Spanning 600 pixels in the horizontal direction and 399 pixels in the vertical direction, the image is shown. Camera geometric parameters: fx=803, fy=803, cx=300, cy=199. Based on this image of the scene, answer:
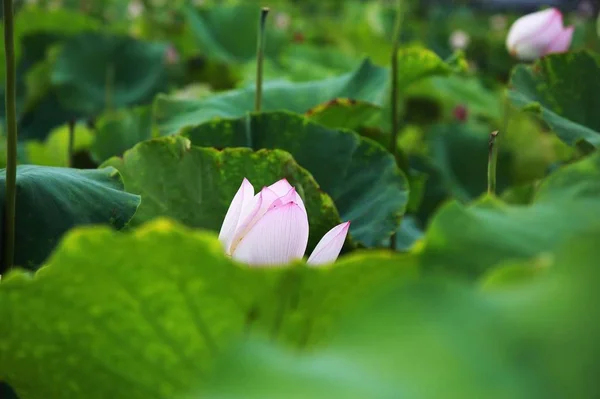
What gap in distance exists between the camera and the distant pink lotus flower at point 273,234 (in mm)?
502

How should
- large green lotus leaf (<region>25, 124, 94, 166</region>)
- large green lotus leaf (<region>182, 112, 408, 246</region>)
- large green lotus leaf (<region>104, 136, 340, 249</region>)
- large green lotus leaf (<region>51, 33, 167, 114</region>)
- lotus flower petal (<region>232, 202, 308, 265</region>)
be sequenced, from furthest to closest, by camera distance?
large green lotus leaf (<region>51, 33, 167, 114</region>) → large green lotus leaf (<region>25, 124, 94, 166</region>) → large green lotus leaf (<region>182, 112, 408, 246</region>) → large green lotus leaf (<region>104, 136, 340, 249</region>) → lotus flower petal (<region>232, 202, 308, 265</region>)

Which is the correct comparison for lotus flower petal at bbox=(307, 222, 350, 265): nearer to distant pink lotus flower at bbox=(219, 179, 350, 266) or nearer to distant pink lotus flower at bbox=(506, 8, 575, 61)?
distant pink lotus flower at bbox=(219, 179, 350, 266)

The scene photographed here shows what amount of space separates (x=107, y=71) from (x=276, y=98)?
117cm

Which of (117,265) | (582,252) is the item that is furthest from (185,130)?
(582,252)

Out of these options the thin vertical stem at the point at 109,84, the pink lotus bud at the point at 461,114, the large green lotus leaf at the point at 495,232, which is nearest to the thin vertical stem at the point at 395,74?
the large green lotus leaf at the point at 495,232

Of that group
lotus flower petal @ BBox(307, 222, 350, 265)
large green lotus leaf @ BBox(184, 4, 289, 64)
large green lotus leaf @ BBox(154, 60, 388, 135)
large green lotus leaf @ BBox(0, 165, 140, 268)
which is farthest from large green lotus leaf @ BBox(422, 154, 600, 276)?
large green lotus leaf @ BBox(184, 4, 289, 64)

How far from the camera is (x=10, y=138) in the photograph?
550mm

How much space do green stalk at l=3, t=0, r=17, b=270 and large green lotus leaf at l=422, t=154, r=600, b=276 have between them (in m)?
0.33

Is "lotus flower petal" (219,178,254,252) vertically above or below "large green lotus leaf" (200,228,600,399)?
below

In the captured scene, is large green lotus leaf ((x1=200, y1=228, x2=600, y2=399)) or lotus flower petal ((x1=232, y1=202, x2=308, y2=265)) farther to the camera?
lotus flower petal ((x1=232, y1=202, x2=308, y2=265))

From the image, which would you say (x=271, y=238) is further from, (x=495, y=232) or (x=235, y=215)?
(x=495, y=232)

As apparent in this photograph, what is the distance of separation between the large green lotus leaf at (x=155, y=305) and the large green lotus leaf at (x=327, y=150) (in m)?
0.42

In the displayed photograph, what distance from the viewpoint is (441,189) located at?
1.56 metres

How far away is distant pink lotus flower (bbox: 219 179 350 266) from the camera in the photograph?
0.50 meters
